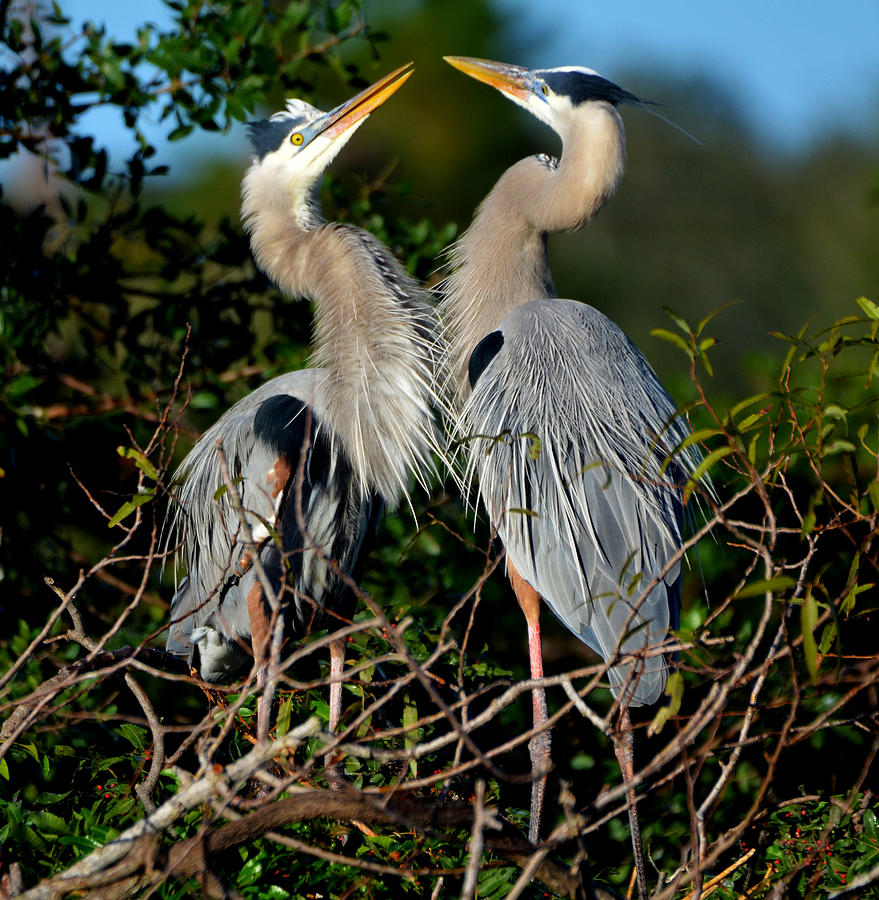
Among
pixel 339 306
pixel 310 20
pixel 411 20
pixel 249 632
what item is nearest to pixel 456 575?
pixel 249 632

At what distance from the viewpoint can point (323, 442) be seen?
2.99 m

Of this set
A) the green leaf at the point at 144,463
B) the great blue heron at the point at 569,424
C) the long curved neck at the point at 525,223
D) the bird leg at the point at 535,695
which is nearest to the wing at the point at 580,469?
the great blue heron at the point at 569,424

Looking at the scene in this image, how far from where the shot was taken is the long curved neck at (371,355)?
9.69 ft

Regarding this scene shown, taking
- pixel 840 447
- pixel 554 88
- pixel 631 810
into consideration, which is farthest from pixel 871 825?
→ pixel 554 88

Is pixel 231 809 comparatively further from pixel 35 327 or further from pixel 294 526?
pixel 35 327

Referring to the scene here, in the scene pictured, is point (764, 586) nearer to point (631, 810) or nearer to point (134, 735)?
point (631, 810)

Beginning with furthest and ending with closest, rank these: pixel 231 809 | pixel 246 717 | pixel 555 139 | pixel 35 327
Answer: pixel 555 139 → pixel 35 327 → pixel 246 717 → pixel 231 809

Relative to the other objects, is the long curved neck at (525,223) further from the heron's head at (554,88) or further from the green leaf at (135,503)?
the green leaf at (135,503)

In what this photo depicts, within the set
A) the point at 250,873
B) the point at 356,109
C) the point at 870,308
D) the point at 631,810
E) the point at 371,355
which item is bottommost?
the point at 631,810

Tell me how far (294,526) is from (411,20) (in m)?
12.8

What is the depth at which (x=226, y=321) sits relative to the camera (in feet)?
12.1

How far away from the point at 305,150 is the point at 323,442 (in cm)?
96

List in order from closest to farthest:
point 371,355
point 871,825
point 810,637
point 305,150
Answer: point 810,637
point 871,825
point 371,355
point 305,150

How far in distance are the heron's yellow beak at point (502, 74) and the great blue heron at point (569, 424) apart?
0.17 meters
